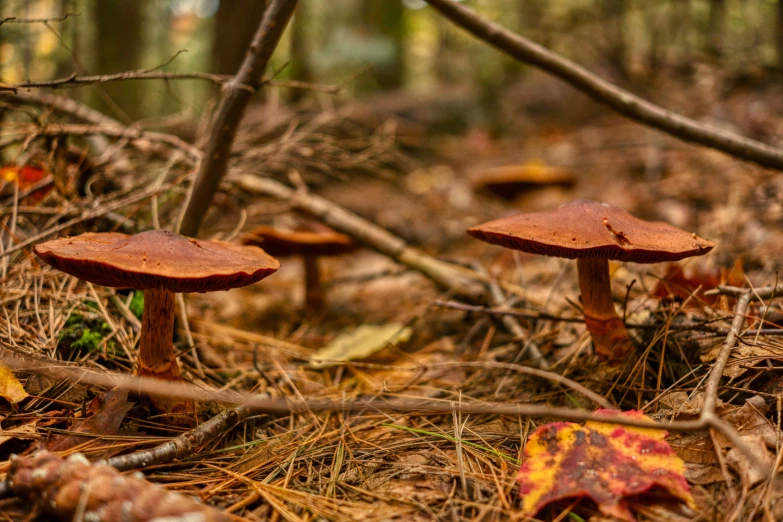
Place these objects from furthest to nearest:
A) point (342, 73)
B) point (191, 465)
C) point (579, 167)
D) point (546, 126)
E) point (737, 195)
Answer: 1. point (342, 73)
2. point (546, 126)
3. point (579, 167)
4. point (737, 195)
5. point (191, 465)

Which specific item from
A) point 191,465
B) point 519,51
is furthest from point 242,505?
point 519,51

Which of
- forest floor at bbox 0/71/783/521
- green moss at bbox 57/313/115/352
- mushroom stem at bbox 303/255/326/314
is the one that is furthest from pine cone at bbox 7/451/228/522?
mushroom stem at bbox 303/255/326/314

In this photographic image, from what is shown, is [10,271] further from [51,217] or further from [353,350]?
[353,350]

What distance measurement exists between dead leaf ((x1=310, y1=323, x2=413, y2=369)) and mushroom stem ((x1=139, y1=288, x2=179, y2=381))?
2.83ft

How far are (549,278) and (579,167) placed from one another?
12.6 feet

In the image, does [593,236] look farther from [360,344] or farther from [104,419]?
[104,419]

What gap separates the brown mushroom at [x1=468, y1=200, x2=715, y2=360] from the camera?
1.74 meters

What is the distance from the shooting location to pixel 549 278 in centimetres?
382

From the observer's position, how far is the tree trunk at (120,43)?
6.49 metres

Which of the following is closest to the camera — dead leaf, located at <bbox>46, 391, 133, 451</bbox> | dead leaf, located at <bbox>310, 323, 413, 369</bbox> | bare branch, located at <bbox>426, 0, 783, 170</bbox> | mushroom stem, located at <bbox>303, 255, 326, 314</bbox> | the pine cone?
the pine cone

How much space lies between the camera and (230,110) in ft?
7.43

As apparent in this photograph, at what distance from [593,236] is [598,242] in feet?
0.14

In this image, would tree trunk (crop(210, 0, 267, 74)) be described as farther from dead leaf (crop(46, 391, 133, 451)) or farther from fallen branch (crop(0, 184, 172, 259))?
dead leaf (crop(46, 391, 133, 451))

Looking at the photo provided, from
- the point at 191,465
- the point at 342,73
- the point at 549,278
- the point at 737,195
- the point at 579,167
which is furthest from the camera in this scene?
the point at 342,73
